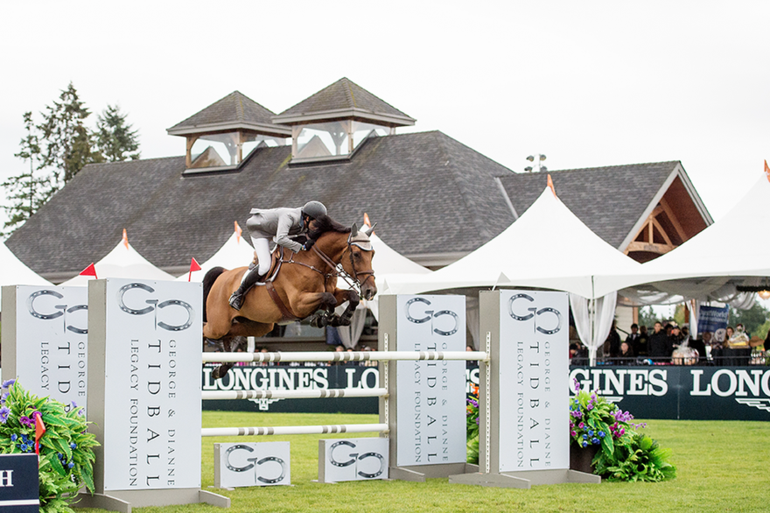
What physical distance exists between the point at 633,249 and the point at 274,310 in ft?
54.0

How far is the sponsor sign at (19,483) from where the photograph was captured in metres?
5.76

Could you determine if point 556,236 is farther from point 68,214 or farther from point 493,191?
point 68,214

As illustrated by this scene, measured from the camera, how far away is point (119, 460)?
288 inches

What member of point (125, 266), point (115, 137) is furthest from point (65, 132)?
point (125, 266)

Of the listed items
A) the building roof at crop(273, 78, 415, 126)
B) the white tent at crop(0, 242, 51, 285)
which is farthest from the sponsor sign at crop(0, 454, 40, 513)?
the building roof at crop(273, 78, 415, 126)

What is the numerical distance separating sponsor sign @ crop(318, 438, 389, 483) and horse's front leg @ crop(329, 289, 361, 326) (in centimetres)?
138

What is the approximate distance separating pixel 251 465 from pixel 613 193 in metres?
19.8

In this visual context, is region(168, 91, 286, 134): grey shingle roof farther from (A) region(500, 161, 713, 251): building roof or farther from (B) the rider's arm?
(B) the rider's arm

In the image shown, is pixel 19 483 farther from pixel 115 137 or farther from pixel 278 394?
pixel 115 137

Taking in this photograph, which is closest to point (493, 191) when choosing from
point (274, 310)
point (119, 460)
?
point (274, 310)

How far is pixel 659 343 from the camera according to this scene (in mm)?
20031

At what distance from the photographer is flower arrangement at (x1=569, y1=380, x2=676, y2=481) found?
927 centimetres

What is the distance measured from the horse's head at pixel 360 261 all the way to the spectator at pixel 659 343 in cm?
1060

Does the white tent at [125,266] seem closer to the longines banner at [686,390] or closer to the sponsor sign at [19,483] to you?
the longines banner at [686,390]
